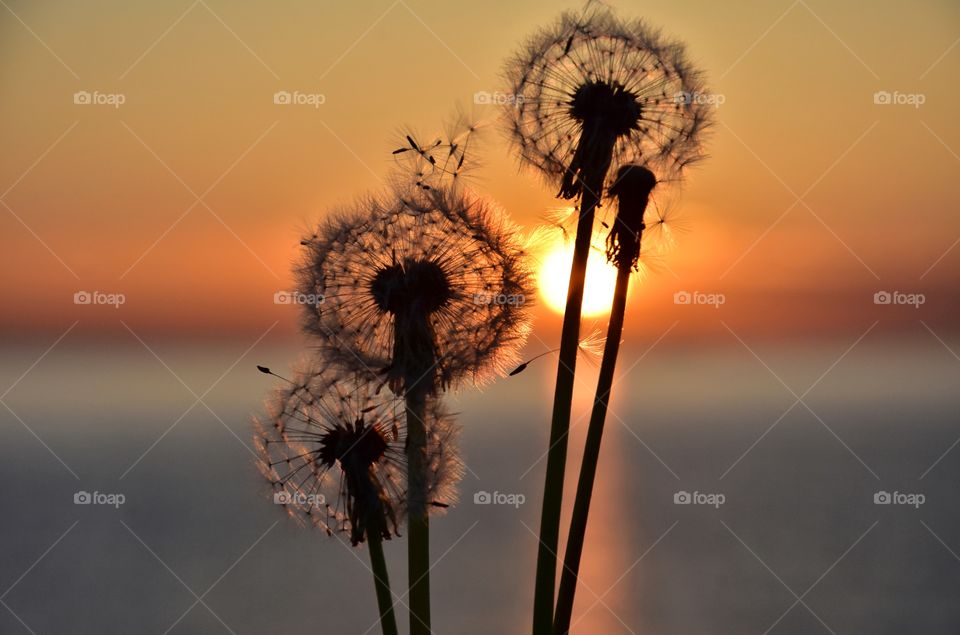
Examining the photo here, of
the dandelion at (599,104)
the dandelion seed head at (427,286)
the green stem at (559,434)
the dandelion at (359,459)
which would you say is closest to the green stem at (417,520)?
the dandelion at (359,459)

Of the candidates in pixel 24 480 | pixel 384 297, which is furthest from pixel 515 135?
pixel 24 480

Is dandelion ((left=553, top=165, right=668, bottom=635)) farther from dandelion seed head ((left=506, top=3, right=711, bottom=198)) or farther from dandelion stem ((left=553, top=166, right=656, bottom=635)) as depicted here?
dandelion seed head ((left=506, top=3, right=711, bottom=198))

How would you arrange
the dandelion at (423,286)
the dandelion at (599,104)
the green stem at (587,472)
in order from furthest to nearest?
the dandelion at (423,286), the dandelion at (599,104), the green stem at (587,472)

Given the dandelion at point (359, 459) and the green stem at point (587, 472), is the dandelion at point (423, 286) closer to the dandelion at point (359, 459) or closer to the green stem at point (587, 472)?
the dandelion at point (359, 459)

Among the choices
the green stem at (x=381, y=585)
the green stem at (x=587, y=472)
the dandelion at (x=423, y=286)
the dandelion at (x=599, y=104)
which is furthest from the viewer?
the dandelion at (x=423, y=286)

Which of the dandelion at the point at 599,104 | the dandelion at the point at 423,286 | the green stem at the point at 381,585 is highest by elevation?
the dandelion at the point at 599,104

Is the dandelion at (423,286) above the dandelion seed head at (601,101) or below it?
below

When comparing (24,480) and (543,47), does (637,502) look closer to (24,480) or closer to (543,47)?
(24,480)

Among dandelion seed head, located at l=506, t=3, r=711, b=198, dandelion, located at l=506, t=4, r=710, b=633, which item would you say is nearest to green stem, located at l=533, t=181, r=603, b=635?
dandelion, located at l=506, t=4, r=710, b=633
